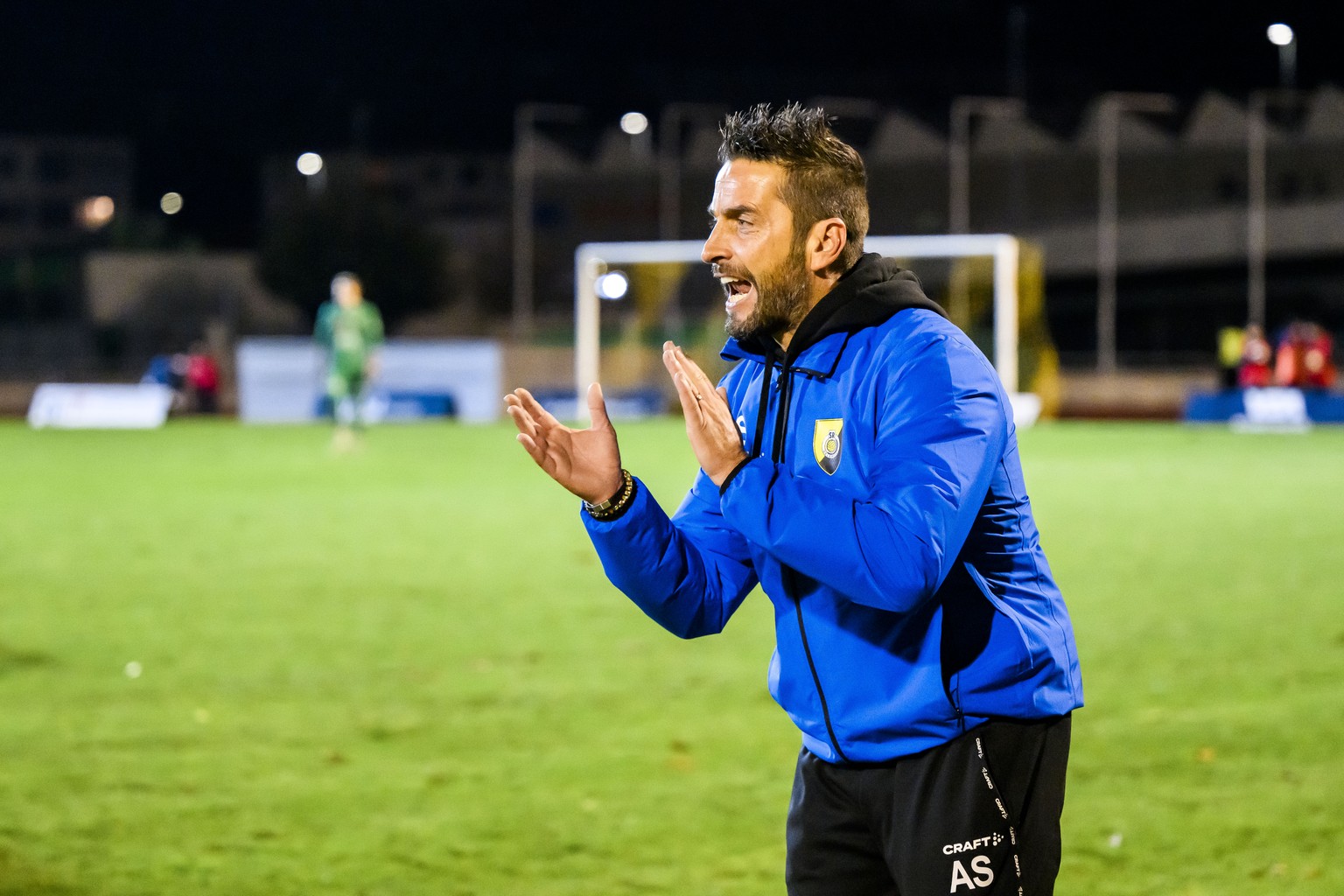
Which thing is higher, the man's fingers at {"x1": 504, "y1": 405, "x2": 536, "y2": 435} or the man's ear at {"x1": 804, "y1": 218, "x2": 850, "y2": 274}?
the man's ear at {"x1": 804, "y1": 218, "x2": 850, "y2": 274}

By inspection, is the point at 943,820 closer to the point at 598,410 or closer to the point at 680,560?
the point at 680,560

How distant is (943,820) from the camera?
99.9 inches

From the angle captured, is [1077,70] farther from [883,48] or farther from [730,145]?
[730,145]

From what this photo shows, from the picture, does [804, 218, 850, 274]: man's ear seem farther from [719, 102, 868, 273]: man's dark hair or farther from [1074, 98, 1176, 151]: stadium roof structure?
[1074, 98, 1176, 151]: stadium roof structure

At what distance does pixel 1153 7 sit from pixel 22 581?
6198cm

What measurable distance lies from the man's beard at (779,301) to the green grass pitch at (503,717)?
8.11 feet

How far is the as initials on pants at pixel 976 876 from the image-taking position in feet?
8.28

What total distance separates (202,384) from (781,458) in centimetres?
3634

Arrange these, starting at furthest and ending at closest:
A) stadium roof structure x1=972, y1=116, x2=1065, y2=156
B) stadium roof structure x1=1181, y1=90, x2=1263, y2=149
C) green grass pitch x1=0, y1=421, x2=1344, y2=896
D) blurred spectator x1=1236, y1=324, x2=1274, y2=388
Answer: stadium roof structure x1=972, y1=116, x2=1065, y2=156 → stadium roof structure x1=1181, y1=90, x2=1263, y2=149 → blurred spectator x1=1236, y1=324, x2=1274, y2=388 → green grass pitch x1=0, y1=421, x2=1344, y2=896

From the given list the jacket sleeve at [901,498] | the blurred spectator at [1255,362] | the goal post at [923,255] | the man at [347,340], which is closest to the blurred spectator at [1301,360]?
the blurred spectator at [1255,362]

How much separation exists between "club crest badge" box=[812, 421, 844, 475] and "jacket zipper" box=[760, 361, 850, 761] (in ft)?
0.26

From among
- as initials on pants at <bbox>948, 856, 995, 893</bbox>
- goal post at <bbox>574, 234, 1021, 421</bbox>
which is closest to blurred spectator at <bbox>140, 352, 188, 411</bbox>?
goal post at <bbox>574, 234, 1021, 421</bbox>

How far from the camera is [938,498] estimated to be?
2.29 m

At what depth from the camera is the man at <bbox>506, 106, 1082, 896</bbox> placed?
2.43 meters
